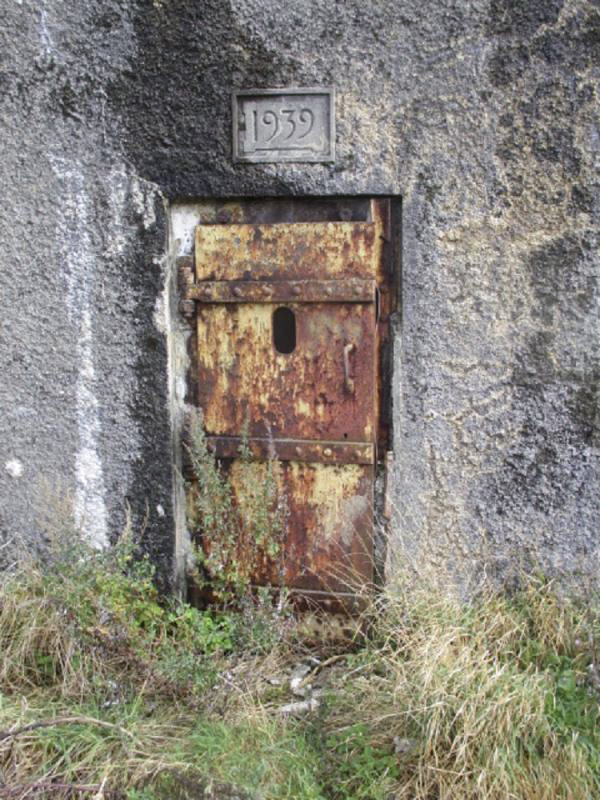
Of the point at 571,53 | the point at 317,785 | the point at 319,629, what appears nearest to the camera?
the point at 317,785

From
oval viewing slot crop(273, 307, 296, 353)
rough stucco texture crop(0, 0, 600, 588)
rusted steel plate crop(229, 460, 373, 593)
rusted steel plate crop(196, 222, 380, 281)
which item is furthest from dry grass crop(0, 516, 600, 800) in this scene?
rusted steel plate crop(196, 222, 380, 281)

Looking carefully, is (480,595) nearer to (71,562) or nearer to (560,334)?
(560,334)

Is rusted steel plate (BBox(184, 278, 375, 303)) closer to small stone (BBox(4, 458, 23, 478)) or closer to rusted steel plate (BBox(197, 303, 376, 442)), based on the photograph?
rusted steel plate (BBox(197, 303, 376, 442))

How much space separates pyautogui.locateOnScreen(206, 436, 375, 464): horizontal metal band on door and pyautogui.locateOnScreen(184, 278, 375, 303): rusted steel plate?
505 millimetres

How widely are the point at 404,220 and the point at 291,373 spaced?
0.66 m

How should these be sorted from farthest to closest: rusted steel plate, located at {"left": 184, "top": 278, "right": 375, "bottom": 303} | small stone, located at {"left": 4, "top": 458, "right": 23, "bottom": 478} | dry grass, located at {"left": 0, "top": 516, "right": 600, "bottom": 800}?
small stone, located at {"left": 4, "top": 458, "right": 23, "bottom": 478} < rusted steel plate, located at {"left": 184, "top": 278, "right": 375, "bottom": 303} < dry grass, located at {"left": 0, "top": 516, "right": 600, "bottom": 800}

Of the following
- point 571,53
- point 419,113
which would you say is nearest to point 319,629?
point 419,113

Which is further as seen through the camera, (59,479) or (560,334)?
(59,479)

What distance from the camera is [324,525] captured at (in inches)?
117

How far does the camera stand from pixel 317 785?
2295mm

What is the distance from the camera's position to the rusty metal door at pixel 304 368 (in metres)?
2.85

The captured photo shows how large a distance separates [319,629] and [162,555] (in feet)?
2.13

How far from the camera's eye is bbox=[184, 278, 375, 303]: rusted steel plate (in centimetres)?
282

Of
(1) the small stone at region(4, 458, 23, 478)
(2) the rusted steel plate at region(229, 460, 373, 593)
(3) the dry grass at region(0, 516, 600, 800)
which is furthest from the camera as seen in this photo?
(1) the small stone at region(4, 458, 23, 478)
